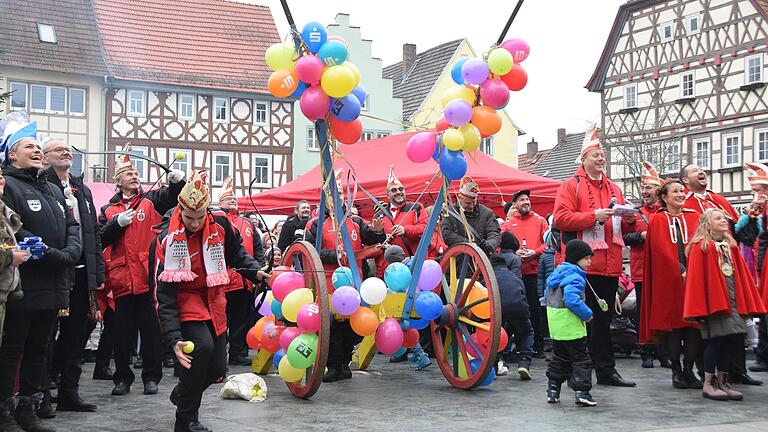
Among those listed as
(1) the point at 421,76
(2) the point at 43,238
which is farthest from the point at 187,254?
(1) the point at 421,76

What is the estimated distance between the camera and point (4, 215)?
19.5ft

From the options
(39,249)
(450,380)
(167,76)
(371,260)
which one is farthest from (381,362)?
(167,76)

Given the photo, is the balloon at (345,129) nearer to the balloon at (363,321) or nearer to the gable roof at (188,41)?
the balloon at (363,321)

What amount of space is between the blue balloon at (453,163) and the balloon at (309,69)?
1226 millimetres

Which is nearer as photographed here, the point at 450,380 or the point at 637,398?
the point at 637,398

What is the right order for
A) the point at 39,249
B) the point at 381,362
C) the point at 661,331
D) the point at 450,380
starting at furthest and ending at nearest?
1. the point at 381,362
2. the point at 661,331
3. the point at 450,380
4. the point at 39,249

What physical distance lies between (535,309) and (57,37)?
99.9 ft

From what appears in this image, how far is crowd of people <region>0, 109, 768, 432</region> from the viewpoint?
6.19m

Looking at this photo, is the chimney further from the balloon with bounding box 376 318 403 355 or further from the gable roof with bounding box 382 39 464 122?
the balloon with bounding box 376 318 403 355

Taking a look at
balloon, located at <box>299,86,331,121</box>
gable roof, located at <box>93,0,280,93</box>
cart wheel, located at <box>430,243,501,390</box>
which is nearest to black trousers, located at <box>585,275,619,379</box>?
cart wheel, located at <box>430,243,501,390</box>

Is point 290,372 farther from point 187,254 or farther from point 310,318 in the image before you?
point 187,254

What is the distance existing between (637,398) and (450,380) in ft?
5.14

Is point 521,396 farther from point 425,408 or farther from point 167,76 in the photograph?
point 167,76

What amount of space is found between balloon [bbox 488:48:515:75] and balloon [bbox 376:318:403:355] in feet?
7.35
